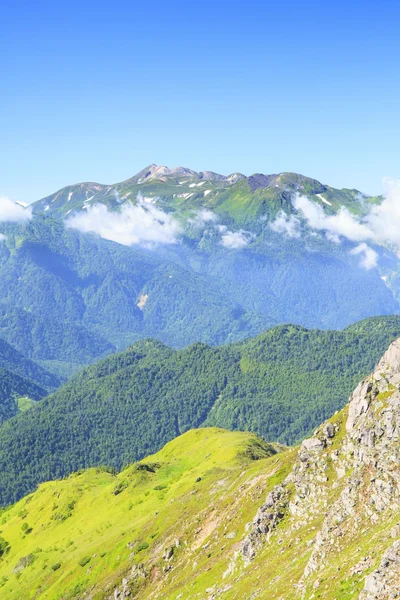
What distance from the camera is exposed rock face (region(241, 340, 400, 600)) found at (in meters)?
85.7

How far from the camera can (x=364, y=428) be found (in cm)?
10150

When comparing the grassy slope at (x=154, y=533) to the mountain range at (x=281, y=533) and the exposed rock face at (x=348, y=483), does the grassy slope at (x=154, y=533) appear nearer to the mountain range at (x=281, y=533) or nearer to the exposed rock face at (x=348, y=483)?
the mountain range at (x=281, y=533)

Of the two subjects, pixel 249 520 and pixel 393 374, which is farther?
pixel 249 520

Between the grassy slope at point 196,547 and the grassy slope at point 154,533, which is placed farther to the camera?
the grassy slope at point 154,533

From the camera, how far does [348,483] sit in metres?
95.9

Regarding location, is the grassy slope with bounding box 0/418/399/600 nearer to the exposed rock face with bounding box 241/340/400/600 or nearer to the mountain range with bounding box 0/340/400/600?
the mountain range with bounding box 0/340/400/600

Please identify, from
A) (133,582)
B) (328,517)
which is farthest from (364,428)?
(133,582)

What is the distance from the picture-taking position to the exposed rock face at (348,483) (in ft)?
281

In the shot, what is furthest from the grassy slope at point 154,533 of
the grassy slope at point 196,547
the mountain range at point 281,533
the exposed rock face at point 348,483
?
the exposed rock face at point 348,483

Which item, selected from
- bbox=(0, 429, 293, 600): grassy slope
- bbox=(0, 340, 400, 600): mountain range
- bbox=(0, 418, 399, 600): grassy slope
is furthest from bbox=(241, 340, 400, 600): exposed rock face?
bbox=(0, 429, 293, 600): grassy slope

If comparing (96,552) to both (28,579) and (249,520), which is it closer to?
(28,579)

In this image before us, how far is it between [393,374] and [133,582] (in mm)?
65392

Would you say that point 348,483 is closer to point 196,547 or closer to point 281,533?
point 281,533

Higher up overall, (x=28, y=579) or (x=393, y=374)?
(x=393, y=374)
